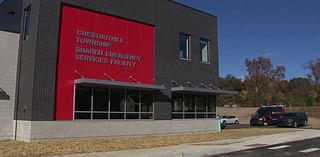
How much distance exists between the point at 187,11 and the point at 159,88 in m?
7.41

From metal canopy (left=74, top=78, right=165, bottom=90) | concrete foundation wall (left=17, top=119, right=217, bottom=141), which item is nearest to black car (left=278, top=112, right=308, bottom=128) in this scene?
concrete foundation wall (left=17, top=119, right=217, bottom=141)

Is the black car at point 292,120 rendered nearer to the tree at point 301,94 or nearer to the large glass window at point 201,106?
the large glass window at point 201,106

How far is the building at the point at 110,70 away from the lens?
20297mm

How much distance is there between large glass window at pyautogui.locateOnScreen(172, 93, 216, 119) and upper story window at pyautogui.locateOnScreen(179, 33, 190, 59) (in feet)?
9.85

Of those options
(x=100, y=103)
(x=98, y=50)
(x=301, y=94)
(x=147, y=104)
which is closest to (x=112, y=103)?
(x=100, y=103)

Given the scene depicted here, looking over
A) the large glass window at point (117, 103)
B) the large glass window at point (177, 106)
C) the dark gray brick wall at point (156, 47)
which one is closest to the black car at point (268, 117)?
the dark gray brick wall at point (156, 47)

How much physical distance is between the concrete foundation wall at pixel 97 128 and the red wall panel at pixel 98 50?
2.18ft

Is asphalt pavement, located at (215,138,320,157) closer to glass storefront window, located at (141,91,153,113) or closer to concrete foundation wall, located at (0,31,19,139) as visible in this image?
glass storefront window, located at (141,91,153,113)

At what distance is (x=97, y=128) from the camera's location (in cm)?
2173

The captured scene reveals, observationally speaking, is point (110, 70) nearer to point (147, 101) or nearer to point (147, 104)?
point (147, 101)

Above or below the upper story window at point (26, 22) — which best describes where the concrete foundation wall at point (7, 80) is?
below

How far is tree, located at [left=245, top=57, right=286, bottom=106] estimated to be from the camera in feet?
264

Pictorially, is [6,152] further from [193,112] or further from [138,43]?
[193,112]

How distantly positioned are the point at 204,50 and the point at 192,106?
16.0 ft
